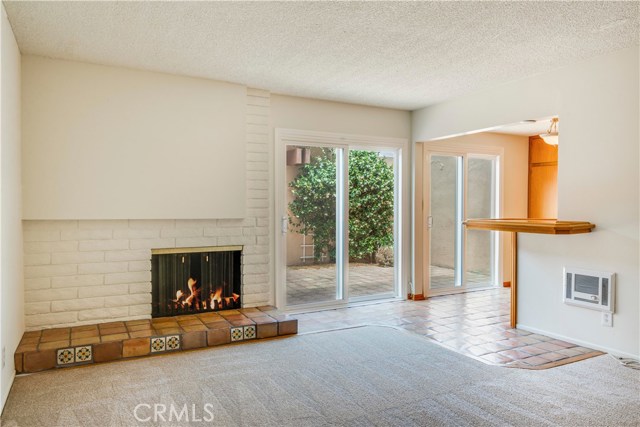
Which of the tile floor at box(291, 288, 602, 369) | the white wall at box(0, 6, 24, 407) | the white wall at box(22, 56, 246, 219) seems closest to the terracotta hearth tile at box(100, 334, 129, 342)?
the white wall at box(0, 6, 24, 407)

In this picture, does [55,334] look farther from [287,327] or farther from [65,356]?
[287,327]

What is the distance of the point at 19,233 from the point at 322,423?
104 inches

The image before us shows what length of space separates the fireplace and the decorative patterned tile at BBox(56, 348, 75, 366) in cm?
94

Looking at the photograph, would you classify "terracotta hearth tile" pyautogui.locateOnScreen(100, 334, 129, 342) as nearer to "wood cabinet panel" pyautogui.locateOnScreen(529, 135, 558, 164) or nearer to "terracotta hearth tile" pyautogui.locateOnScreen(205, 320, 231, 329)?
"terracotta hearth tile" pyautogui.locateOnScreen(205, 320, 231, 329)

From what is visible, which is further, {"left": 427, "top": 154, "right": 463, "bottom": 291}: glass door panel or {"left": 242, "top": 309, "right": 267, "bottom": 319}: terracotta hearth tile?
{"left": 427, "top": 154, "right": 463, "bottom": 291}: glass door panel

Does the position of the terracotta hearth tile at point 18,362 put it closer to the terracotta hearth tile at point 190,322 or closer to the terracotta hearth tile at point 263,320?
the terracotta hearth tile at point 190,322

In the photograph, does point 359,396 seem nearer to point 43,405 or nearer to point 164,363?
point 164,363

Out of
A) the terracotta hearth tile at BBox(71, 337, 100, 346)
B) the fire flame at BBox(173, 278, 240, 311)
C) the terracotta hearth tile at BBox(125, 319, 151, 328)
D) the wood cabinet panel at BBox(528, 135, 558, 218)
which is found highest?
the wood cabinet panel at BBox(528, 135, 558, 218)

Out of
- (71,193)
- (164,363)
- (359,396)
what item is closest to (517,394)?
(359,396)

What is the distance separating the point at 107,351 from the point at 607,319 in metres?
3.84

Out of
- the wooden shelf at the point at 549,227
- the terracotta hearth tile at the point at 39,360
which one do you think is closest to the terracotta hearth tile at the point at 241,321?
the terracotta hearth tile at the point at 39,360

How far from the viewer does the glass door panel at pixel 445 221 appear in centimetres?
586

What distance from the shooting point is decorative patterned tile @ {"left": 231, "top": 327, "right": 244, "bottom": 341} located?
379cm

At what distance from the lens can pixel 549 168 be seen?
6543 millimetres
